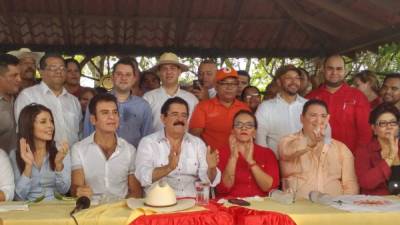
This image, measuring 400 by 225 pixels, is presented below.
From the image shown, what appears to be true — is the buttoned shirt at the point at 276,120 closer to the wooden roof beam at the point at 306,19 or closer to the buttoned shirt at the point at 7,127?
the buttoned shirt at the point at 7,127

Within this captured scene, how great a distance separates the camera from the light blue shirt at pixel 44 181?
3.73m

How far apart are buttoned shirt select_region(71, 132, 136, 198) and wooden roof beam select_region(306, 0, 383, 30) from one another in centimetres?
357

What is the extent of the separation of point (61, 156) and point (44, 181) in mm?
334

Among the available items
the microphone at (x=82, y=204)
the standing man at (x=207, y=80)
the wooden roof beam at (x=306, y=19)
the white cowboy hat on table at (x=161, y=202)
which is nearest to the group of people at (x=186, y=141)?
the microphone at (x=82, y=204)

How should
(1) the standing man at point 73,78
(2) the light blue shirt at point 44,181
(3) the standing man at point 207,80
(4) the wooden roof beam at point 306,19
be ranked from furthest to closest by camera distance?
(4) the wooden roof beam at point 306,19 → (3) the standing man at point 207,80 → (1) the standing man at point 73,78 → (2) the light blue shirt at point 44,181

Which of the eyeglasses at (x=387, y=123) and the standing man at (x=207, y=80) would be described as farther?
the standing man at (x=207, y=80)

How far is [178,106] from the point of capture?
4.09 m

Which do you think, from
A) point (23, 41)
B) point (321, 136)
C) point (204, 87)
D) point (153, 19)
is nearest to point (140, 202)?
point (321, 136)

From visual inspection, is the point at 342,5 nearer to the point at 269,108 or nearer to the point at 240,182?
the point at 269,108

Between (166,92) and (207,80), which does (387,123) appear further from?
(207,80)

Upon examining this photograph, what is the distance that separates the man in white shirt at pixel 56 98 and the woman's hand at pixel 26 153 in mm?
1015

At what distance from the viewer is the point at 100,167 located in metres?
4.05

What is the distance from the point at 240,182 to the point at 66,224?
1734mm

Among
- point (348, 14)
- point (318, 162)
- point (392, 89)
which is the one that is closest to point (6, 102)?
point (318, 162)
